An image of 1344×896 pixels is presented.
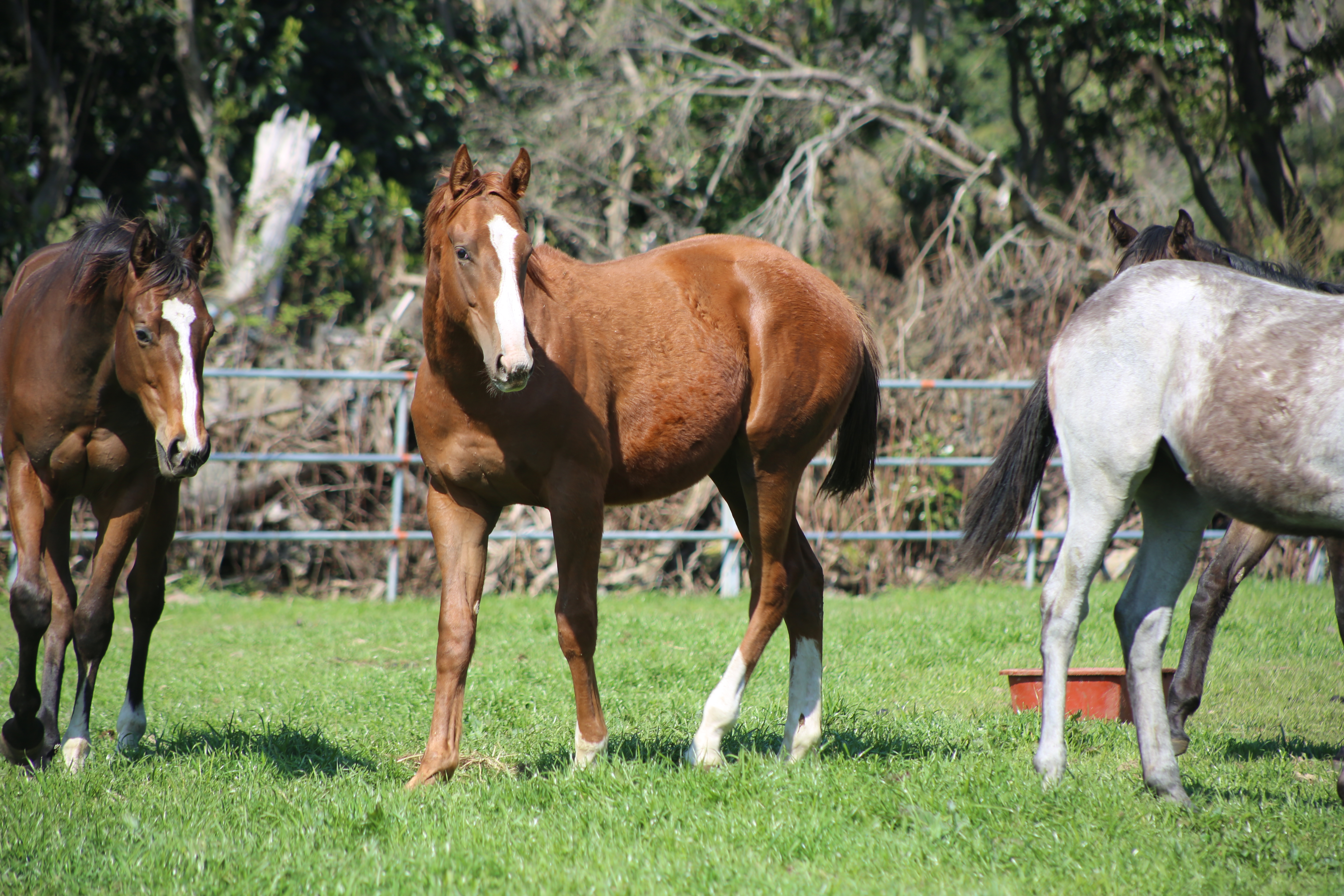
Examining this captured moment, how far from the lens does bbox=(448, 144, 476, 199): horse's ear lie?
11.4 ft

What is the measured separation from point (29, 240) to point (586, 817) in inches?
419

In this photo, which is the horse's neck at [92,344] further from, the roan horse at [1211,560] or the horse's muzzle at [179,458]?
the roan horse at [1211,560]

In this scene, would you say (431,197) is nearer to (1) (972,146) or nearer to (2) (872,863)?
(2) (872,863)

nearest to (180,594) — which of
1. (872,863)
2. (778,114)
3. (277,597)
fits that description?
(277,597)

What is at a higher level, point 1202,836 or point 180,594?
point 1202,836

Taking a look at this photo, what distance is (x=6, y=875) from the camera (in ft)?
9.32

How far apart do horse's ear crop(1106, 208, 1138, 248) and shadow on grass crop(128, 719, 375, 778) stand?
4033 millimetres

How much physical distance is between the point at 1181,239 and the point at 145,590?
15.6 feet

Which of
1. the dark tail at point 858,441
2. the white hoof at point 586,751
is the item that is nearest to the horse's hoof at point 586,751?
the white hoof at point 586,751

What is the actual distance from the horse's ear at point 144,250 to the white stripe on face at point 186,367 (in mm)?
200

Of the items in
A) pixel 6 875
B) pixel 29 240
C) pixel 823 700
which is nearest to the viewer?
pixel 6 875

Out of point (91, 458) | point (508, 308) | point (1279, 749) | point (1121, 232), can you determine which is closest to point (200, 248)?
point (91, 458)

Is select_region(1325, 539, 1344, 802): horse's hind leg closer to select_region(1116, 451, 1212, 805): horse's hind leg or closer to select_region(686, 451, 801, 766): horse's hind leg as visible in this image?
select_region(1116, 451, 1212, 805): horse's hind leg

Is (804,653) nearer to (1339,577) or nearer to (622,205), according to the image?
(1339,577)
